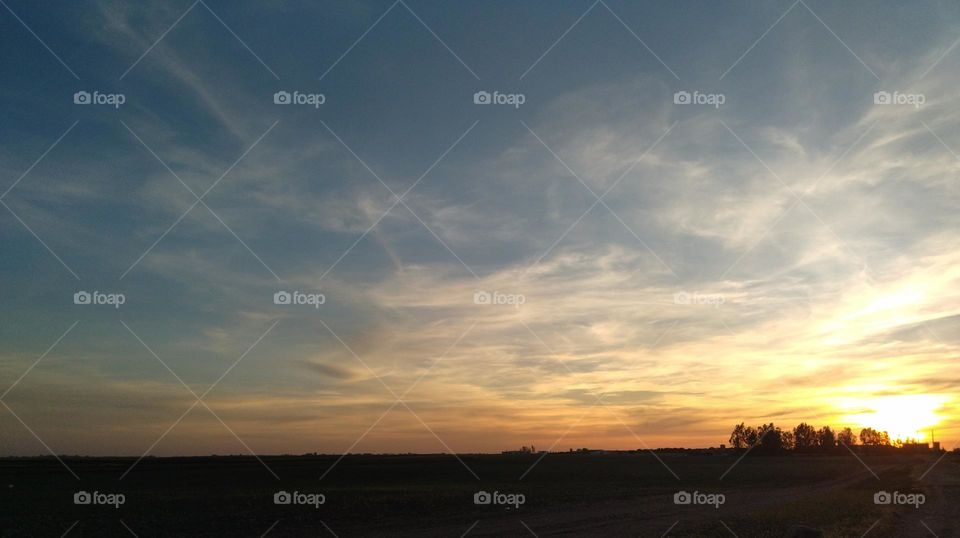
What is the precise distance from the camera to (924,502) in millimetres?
34625

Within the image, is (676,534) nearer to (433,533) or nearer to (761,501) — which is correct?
(433,533)

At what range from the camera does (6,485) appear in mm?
49031

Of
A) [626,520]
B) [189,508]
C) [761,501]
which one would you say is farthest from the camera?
[761,501]

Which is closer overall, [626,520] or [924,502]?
[626,520]

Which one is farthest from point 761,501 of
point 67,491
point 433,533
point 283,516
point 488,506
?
point 67,491

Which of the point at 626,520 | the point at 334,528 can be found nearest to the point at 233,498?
the point at 334,528

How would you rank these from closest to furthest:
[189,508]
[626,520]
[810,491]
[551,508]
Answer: [626,520] < [189,508] < [551,508] < [810,491]

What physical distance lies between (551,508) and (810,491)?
2708 cm

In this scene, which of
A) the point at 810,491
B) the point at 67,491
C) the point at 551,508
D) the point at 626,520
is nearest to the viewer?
the point at 626,520

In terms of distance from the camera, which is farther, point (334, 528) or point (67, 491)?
point (67, 491)

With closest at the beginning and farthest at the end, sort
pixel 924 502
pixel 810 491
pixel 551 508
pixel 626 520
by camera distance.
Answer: pixel 626 520
pixel 551 508
pixel 924 502
pixel 810 491

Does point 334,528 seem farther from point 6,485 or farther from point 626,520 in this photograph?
point 6,485

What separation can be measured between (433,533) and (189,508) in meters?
13.5

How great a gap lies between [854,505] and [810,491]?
17083 mm
